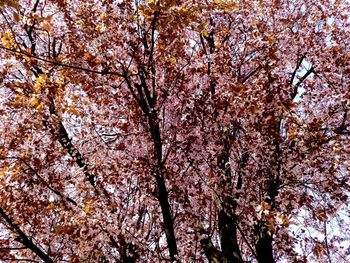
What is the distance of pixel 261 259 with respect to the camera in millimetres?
8070

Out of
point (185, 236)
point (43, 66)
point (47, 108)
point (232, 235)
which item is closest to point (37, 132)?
point (47, 108)

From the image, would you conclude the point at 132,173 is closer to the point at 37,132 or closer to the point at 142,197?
the point at 142,197

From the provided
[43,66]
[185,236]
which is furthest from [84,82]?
[185,236]

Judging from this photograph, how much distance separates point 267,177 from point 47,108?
5.27 m

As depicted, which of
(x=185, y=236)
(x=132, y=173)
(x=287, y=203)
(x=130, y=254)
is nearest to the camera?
(x=130, y=254)

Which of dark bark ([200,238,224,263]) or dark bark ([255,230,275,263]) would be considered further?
dark bark ([255,230,275,263])

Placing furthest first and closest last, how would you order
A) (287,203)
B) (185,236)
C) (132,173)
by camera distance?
(185,236) → (287,203) → (132,173)

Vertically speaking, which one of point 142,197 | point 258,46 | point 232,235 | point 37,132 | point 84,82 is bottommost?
point 232,235

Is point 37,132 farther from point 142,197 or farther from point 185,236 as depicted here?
point 185,236

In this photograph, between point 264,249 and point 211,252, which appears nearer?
point 211,252

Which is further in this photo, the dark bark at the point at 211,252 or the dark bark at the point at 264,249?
the dark bark at the point at 264,249

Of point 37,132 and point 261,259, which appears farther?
point 37,132

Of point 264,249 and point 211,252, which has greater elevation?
point 264,249

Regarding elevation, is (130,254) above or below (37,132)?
below
